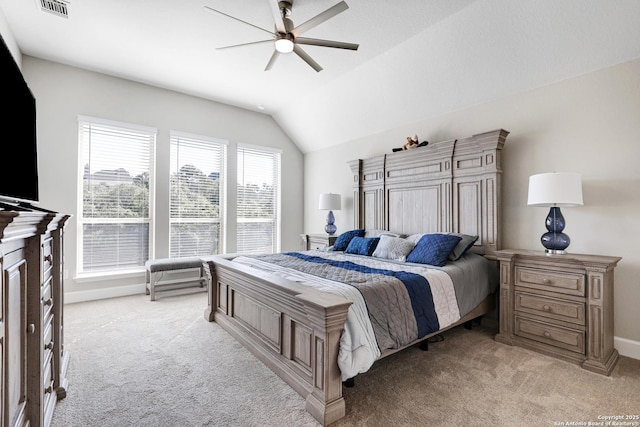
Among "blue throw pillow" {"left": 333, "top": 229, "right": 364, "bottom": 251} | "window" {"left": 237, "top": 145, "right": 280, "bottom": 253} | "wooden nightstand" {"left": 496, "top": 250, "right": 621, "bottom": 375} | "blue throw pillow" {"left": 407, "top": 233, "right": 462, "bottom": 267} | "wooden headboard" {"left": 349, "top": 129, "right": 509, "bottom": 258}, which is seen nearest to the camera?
"wooden nightstand" {"left": 496, "top": 250, "right": 621, "bottom": 375}

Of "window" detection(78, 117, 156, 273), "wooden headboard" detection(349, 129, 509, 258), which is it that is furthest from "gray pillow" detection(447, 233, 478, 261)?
"window" detection(78, 117, 156, 273)

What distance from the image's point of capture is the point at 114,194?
4414 mm

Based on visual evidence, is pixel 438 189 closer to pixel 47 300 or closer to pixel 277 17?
pixel 277 17

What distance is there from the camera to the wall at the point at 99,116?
392 cm

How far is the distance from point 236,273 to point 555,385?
258cm

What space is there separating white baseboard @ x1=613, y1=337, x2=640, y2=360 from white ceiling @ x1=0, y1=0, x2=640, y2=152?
7.88ft

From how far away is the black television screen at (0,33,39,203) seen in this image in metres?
1.41

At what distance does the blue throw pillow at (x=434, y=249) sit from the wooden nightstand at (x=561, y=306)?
1.44 feet

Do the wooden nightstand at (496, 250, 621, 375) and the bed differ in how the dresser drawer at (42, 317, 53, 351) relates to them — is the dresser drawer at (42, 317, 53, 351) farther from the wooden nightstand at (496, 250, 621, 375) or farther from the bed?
the wooden nightstand at (496, 250, 621, 375)

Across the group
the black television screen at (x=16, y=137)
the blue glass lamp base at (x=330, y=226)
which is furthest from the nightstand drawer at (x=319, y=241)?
the black television screen at (x=16, y=137)

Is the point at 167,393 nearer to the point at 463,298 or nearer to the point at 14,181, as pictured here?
the point at 14,181

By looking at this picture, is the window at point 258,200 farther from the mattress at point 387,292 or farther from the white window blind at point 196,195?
the mattress at point 387,292

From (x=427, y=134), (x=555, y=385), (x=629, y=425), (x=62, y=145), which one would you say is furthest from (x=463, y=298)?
(x=62, y=145)

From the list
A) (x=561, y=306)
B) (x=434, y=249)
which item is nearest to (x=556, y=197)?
(x=561, y=306)
